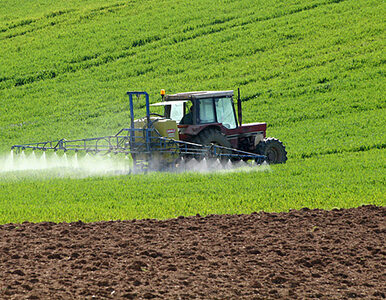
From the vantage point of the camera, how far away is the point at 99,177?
15820 mm

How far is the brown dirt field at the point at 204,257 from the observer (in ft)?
23.9

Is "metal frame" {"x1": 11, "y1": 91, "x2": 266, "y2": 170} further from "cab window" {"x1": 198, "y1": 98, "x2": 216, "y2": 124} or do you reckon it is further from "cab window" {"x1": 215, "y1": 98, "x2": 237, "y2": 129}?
"cab window" {"x1": 215, "y1": 98, "x2": 237, "y2": 129}

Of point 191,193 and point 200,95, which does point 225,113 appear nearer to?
point 200,95

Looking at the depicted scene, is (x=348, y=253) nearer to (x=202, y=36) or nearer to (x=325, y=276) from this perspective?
(x=325, y=276)

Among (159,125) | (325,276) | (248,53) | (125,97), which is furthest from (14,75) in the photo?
(325,276)

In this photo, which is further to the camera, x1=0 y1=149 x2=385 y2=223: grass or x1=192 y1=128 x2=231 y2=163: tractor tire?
x1=192 y1=128 x2=231 y2=163: tractor tire

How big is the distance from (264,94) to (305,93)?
6.37ft

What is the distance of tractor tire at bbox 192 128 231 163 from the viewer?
56.2 feet

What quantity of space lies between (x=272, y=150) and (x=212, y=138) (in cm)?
223

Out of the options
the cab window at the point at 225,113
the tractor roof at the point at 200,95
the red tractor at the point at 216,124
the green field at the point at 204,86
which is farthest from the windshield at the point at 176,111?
the green field at the point at 204,86

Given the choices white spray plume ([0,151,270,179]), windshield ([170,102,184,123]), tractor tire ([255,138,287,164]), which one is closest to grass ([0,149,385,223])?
white spray plume ([0,151,270,179])

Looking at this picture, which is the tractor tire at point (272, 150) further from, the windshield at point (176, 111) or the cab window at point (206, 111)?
the windshield at point (176, 111)

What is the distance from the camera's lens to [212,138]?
17203mm

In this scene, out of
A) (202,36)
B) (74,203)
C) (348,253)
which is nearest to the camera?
(348,253)
